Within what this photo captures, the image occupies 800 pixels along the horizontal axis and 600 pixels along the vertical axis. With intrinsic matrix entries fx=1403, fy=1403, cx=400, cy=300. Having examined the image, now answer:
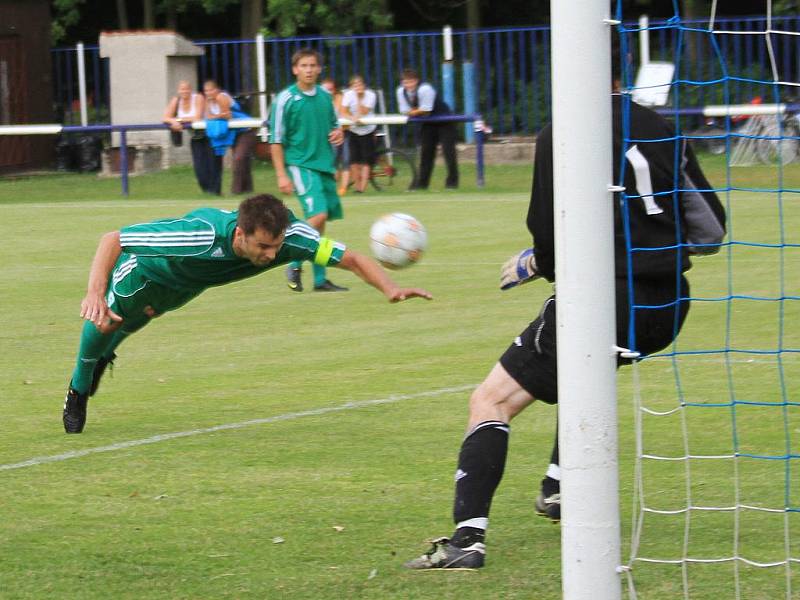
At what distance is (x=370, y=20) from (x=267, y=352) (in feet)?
78.4

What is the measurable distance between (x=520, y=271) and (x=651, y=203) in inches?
23.4

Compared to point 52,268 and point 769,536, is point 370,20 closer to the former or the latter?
point 52,268

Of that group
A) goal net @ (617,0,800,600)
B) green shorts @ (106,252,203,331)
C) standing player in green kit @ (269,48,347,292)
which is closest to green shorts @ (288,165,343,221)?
standing player in green kit @ (269,48,347,292)

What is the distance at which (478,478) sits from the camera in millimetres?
4773

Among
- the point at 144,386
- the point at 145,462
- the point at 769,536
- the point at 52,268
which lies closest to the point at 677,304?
the point at 769,536

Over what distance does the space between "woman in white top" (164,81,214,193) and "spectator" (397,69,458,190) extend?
3.27 m

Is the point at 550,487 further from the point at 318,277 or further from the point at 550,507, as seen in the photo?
the point at 318,277

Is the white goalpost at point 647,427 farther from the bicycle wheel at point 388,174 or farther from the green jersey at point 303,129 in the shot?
the bicycle wheel at point 388,174

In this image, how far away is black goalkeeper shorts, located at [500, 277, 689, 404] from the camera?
4754 mm

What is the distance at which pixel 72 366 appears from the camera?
9016mm

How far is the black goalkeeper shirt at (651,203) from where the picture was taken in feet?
15.3

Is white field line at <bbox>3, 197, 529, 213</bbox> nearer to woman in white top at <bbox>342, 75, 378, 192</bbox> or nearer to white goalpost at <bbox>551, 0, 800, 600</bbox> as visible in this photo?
woman in white top at <bbox>342, 75, 378, 192</bbox>

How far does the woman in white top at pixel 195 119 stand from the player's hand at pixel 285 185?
32.4 feet

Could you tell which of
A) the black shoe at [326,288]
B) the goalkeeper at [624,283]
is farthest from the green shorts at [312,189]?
the goalkeeper at [624,283]
